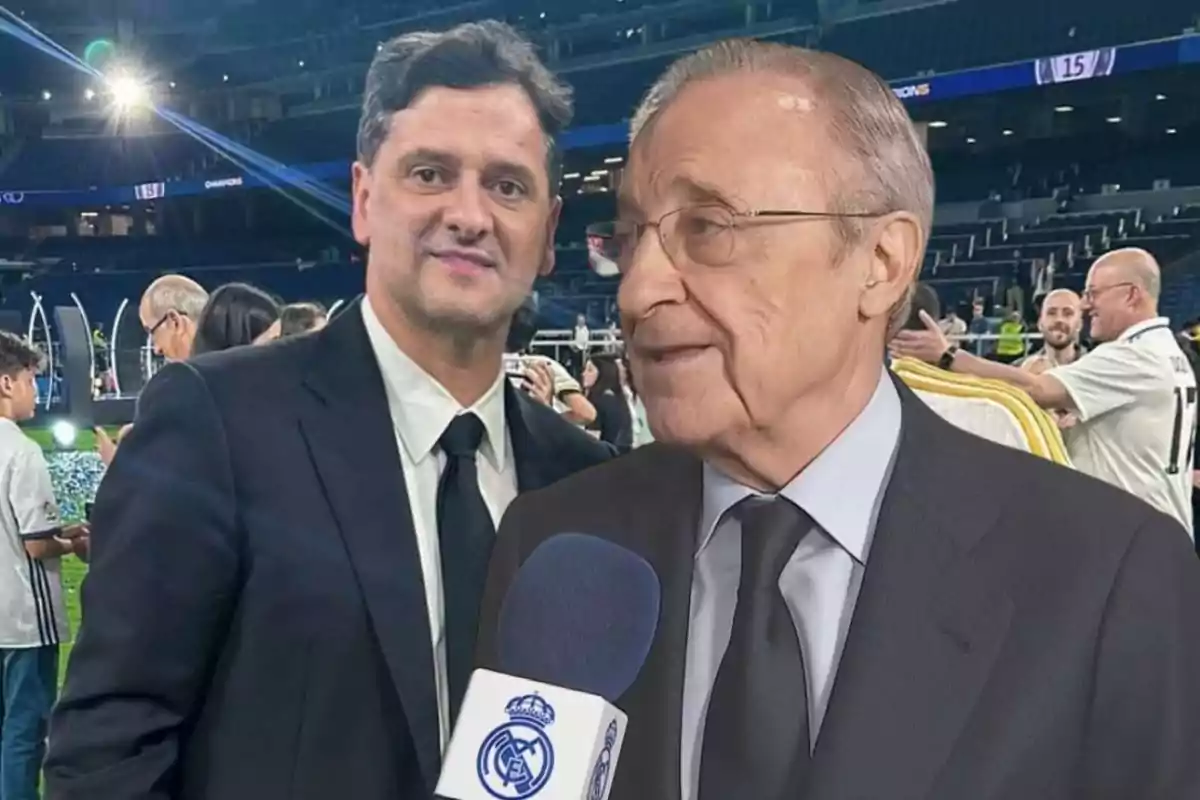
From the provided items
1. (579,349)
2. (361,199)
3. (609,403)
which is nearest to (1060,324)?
(609,403)

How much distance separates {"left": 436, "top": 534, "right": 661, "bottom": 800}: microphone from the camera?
2.65 ft

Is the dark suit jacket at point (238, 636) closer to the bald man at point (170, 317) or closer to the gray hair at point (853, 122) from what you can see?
the gray hair at point (853, 122)

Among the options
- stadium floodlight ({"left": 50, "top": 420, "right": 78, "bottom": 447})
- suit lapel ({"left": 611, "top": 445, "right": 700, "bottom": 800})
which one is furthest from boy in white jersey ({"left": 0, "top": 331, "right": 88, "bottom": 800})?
stadium floodlight ({"left": 50, "top": 420, "right": 78, "bottom": 447})

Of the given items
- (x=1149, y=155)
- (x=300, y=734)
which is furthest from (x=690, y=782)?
(x=1149, y=155)

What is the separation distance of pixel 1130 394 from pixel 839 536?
3167 mm

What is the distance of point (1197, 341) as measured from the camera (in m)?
5.71

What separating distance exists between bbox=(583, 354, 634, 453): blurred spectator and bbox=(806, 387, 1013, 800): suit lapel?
3.97 meters

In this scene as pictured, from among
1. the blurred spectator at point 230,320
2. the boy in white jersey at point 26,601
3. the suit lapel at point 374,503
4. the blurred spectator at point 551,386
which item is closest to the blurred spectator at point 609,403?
the blurred spectator at point 551,386

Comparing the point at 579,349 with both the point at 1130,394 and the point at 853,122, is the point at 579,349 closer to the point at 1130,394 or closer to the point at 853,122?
the point at 1130,394

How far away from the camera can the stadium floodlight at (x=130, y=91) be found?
23094mm

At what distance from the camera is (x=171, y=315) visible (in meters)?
3.70

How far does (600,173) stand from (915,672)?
19.7 m

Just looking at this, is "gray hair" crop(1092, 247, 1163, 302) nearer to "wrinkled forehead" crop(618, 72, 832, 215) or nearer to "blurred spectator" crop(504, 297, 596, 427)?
"blurred spectator" crop(504, 297, 596, 427)

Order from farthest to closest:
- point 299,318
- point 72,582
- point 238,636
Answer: point 72,582, point 299,318, point 238,636
